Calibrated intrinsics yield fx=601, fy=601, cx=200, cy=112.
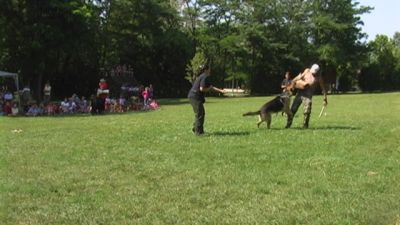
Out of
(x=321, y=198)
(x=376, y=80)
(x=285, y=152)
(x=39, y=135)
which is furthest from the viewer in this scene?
(x=376, y=80)

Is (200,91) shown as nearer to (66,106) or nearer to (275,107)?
(275,107)

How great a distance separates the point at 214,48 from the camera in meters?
65.2

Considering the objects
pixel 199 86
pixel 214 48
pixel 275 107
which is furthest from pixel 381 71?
pixel 199 86

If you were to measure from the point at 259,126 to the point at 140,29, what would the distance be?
40.5 m

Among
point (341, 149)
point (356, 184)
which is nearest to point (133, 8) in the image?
point (341, 149)

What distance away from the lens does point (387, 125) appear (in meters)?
18.4

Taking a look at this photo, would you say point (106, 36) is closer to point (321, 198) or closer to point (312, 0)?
point (312, 0)

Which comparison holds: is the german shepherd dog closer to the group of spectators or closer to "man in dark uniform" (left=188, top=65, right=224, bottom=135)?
"man in dark uniform" (left=188, top=65, right=224, bottom=135)

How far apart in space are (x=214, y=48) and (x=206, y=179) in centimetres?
5639

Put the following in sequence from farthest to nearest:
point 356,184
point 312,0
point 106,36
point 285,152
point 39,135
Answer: point 312,0
point 106,36
point 39,135
point 285,152
point 356,184

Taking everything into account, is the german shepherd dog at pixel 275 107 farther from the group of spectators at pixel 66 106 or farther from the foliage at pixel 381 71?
the foliage at pixel 381 71

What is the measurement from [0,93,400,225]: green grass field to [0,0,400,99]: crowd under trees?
93.7 feet

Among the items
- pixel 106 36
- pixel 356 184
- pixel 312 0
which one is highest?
pixel 312 0

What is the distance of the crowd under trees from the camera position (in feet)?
163
